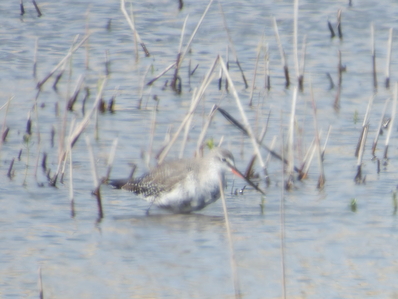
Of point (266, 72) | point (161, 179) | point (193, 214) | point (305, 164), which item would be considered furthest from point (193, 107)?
point (266, 72)

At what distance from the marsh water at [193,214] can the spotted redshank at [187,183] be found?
16cm

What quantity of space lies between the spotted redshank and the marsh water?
0.16 m

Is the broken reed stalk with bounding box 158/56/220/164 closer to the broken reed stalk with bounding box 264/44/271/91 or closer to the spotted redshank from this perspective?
the spotted redshank

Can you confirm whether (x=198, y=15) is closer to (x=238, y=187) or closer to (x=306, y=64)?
(x=306, y=64)

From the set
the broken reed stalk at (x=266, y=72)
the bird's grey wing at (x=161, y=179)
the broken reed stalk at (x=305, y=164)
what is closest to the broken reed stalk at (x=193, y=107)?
the bird's grey wing at (x=161, y=179)

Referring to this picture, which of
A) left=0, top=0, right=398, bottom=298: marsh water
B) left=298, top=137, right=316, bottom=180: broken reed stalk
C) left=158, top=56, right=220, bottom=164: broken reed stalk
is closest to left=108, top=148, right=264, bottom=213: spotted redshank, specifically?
left=0, top=0, right=398, bottom=298: marsh water

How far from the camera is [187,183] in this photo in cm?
690

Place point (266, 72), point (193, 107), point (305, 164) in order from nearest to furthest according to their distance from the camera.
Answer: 1. point (193, 107)
2. point (305, 164)
3. point (266, 72)

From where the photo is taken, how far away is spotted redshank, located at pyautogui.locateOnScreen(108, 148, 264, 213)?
6.86 metres

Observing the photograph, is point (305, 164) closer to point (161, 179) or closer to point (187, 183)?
point (187, 183)

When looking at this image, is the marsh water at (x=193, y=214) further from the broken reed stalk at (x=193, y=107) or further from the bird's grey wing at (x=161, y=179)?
the broken reed stalk at (x=193, y=107)

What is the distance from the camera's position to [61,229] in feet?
21.3

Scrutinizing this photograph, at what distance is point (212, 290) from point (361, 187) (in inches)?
102

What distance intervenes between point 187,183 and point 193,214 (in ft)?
1.16
